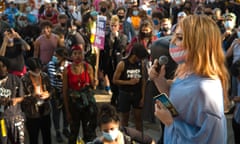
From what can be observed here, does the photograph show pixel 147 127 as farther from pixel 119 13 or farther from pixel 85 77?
pixel 119 13

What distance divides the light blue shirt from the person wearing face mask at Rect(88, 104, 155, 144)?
4.52 ft

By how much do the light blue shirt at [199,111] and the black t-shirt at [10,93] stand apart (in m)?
3.11

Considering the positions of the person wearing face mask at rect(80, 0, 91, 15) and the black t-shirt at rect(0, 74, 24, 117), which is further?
the person wearing face mask at rect(80, 0, 91, 15)

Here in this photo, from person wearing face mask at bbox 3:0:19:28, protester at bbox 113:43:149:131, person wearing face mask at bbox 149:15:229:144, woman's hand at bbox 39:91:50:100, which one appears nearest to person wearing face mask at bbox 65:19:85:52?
protester at bbox 113:43:149:131

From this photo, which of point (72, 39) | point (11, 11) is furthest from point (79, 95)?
point (11, 11)

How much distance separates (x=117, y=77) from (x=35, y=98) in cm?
110

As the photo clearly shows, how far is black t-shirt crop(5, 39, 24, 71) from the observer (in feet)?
21.3

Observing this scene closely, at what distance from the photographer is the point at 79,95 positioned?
520 centimetres

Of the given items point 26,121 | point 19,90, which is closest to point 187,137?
point 19,90

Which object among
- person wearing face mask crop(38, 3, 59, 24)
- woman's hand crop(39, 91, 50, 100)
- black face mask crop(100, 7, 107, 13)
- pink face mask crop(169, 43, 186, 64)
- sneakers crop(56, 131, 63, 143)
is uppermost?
pink face mask crop(169, 43, 186, 64)

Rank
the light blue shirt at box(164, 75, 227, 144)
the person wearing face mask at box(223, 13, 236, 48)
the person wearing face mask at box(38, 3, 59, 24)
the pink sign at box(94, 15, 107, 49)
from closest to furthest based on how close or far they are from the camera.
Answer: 1. the light blue shirt at box(164, 75, 227, 144)
2. the person wearing face mask at box(223, 13, 236, 48)
3. the pink sign at box(94, 15, 107, 49)
4. the person wearing face mask at box(38, 3, 59, 24)

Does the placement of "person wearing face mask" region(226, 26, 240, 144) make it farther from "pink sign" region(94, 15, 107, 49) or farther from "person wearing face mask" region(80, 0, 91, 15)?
"person wearing face mask" region(80, 0, 91, 15)

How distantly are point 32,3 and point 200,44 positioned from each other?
1121 centimetres

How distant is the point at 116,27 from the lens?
25.9 feet
